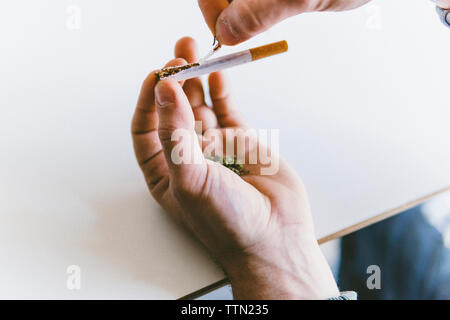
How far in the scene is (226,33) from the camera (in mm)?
584

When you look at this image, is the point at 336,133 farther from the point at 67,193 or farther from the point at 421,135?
the point at 67,193

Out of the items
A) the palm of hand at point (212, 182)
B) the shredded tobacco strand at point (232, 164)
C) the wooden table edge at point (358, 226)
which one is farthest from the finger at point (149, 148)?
the wooden table edge at point (358, 226)

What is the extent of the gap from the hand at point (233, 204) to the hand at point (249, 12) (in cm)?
12

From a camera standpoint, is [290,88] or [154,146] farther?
[290,88]

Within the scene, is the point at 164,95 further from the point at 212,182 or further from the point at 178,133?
the point at 212,182

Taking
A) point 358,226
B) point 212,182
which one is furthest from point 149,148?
point 358,226

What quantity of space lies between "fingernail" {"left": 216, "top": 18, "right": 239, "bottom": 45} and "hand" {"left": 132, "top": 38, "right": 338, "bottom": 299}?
0.37 ft

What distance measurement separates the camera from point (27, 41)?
901 millimetres

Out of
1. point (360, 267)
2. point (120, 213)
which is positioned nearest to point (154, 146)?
point (120, 213)

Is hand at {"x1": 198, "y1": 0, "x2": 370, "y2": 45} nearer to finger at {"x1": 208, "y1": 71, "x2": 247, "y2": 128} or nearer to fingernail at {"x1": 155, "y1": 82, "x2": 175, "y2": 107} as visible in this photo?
fingernail at {"x1": 155, "y1": 82, "x2": 175, "y2": 107}

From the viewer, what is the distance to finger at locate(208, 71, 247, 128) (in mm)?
891

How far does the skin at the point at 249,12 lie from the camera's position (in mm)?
537

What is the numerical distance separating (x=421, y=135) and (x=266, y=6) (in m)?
0.66

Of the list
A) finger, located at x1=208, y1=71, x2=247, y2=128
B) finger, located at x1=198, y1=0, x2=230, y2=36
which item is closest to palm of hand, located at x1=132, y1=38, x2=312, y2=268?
finger, located at x1=208, y1=71, x2=247, y2=128
